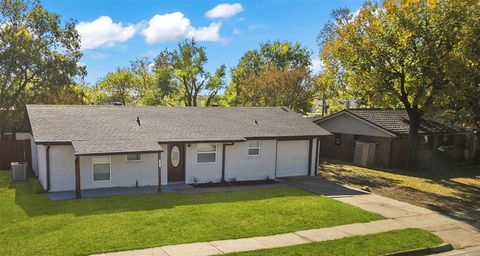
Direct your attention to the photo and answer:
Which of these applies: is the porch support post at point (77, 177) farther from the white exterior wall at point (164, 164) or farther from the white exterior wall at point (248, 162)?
the white exterior wall at point (248, 162)

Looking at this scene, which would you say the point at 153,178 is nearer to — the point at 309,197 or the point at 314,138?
the point at 309,197

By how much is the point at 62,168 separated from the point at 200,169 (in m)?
6.30

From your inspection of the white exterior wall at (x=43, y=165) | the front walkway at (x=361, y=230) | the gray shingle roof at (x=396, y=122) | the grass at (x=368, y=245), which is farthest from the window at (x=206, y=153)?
the gray shingle roof at (x=396, y=122)

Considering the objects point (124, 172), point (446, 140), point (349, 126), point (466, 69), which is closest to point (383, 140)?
point (349, 126)

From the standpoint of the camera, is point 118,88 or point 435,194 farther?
point 118,88

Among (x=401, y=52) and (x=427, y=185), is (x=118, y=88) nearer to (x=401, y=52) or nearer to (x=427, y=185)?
(x=401, y=52)

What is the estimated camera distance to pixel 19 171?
61.5 ft

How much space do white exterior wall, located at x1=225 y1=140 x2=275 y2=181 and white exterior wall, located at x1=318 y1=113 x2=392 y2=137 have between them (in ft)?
32.6

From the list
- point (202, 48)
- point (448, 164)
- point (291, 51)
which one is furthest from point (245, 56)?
point (448, 164)

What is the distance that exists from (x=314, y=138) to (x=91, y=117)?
12059 mm

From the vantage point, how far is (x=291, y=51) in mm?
60094

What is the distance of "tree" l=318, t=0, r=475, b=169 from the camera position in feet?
73.5

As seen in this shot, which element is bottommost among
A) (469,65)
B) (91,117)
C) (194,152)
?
(194,152)

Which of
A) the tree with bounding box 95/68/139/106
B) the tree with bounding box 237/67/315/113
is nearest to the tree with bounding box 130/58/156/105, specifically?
the tree with bounding box 95/68/139/106
